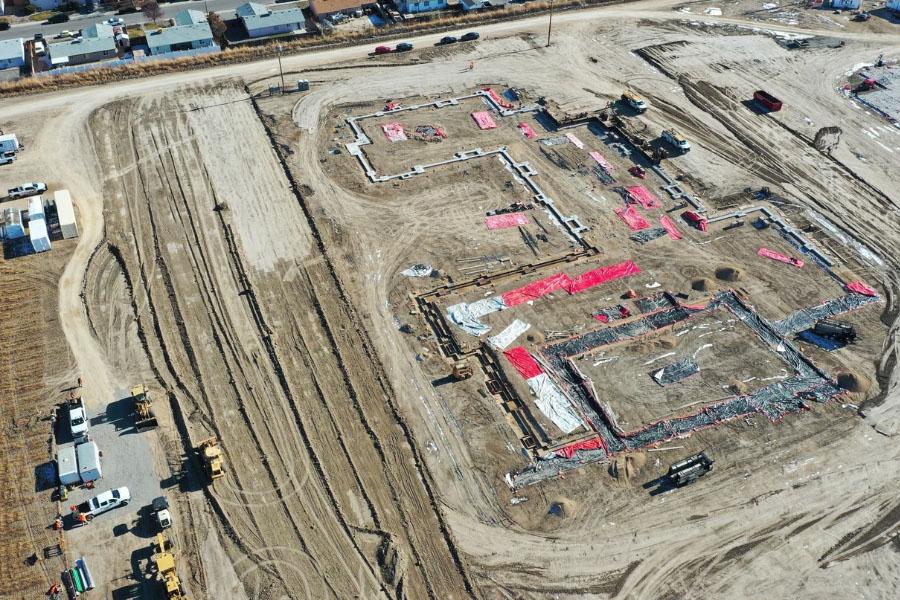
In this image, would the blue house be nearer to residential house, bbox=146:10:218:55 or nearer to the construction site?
the construction site

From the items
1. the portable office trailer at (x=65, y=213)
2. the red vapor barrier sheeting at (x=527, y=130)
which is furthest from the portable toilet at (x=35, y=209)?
the red vapor barrier sheeting at (x=527, y=130)

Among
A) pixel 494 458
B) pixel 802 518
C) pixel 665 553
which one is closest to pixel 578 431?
pixel 494 458

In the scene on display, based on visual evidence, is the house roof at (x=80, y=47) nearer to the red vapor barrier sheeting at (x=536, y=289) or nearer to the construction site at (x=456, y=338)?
the construction site at (x=456, y=338)

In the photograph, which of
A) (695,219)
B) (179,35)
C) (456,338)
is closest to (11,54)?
(179,35)

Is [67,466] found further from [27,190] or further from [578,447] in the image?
[27,190]

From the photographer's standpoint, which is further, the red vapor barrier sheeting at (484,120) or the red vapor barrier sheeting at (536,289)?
the red vapor barrier sheeting at (484,120)

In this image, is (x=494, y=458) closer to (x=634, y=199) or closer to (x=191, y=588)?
(x=191, y=588)
